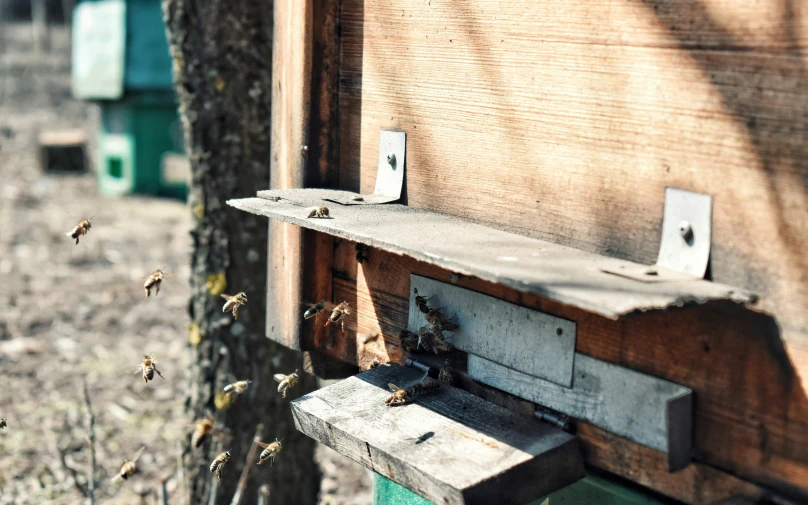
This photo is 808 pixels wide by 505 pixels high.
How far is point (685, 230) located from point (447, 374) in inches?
26.2

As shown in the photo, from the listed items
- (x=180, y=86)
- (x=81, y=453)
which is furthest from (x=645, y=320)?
(x=81, y=453)

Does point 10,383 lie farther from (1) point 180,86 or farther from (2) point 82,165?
(2) point 82,165

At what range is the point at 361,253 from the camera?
213 centimetres

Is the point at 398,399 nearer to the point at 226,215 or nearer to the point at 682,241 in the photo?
the point at 682,241

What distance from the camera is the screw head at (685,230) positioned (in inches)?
56.2

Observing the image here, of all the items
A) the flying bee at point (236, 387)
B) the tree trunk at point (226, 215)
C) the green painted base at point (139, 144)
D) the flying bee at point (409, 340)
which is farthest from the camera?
the green painted base at point (139, 144)

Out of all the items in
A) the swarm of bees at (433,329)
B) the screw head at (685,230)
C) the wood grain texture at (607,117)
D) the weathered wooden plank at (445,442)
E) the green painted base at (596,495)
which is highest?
the wood grain texture at (607,117)

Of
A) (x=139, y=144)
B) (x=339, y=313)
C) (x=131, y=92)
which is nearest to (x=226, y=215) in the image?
(x=339, y=313)

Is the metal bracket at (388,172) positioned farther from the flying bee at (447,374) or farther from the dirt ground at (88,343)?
the dirt ground at (88,343)

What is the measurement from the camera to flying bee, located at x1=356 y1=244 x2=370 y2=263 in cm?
213

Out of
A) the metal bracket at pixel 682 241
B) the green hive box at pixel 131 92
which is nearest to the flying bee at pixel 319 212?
the metal bracket at pixel 682 241

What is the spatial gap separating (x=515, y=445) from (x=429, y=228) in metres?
0.47

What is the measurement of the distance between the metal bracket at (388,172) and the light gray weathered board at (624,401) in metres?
0.53

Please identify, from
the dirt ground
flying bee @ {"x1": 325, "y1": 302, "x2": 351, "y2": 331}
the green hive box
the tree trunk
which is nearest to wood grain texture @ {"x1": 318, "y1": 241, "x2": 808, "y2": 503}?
flying bee @ {"x1": 325, "y1": 302, "x2": 351, "y2": 331}
